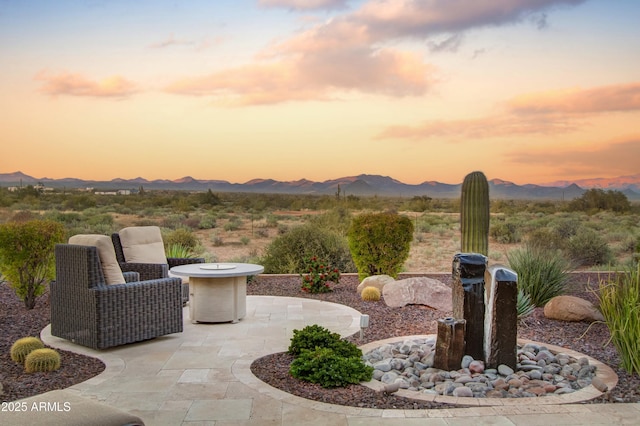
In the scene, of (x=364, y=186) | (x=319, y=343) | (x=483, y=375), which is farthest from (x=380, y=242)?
(x=364, y=186)

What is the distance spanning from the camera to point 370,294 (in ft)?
28.8

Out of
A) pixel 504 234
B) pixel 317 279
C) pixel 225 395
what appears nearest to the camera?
pixel 225 395

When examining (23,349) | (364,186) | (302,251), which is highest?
(364,186)

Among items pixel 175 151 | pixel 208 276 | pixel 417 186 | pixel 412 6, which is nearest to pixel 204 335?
pixel 208 276

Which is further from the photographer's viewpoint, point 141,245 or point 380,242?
point 380,242

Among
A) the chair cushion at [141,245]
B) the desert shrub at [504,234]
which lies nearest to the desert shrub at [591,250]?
the desert shrub at [504,234]

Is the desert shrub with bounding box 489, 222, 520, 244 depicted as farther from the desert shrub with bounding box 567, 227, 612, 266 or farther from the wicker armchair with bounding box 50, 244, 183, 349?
the wicker armchair with bounding box 50, 244, 183, 349

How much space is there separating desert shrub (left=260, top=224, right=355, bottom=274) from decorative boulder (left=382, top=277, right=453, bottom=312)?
11.3ft

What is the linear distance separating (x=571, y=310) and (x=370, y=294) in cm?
282

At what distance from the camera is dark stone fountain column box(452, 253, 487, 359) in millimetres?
5234

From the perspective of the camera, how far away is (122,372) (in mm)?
5254

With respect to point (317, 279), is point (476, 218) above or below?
above

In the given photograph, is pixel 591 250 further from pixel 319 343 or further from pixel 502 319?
pixel 319 343

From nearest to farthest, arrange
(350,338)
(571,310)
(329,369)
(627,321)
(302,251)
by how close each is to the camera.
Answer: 1. (329,369)
2. (627,321)
3. (350,338)
4. (571,310)
5. (302,251)
